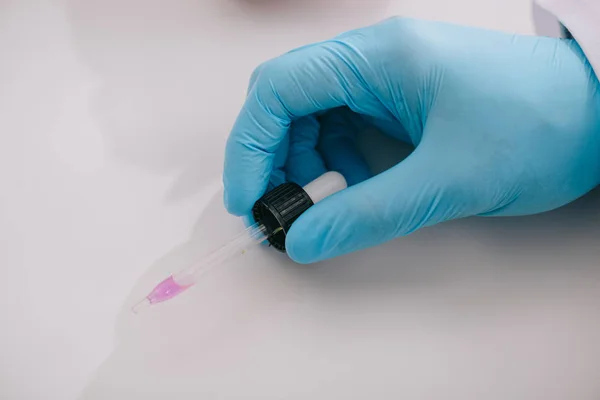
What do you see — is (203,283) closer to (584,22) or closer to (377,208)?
(377,208)

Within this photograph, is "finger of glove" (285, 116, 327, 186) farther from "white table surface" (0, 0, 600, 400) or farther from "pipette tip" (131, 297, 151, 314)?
"pipette tip" (131, 297, 151, 314)

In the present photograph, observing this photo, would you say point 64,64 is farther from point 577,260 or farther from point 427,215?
point 577,260

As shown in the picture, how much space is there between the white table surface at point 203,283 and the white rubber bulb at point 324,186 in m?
0.12

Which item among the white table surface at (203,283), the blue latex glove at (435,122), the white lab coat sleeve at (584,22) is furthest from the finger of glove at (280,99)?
the white lab coat sleeve at (584,22)

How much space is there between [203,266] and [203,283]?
52 millimetres

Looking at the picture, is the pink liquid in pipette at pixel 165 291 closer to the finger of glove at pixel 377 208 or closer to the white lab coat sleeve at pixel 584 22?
the finger of glove at pixel 377 208

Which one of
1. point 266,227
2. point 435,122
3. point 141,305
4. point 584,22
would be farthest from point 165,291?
point 584,22

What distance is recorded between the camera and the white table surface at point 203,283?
68 centimetres

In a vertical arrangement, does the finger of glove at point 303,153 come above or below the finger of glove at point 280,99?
below

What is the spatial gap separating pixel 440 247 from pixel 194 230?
1.30ft

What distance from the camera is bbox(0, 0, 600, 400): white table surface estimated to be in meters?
0.68

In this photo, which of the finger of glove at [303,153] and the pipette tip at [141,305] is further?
the finger of glove at [303,153]

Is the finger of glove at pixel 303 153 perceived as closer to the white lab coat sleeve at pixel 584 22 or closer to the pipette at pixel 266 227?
the pipette at pixel 266 227

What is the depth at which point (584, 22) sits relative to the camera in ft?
2.36
